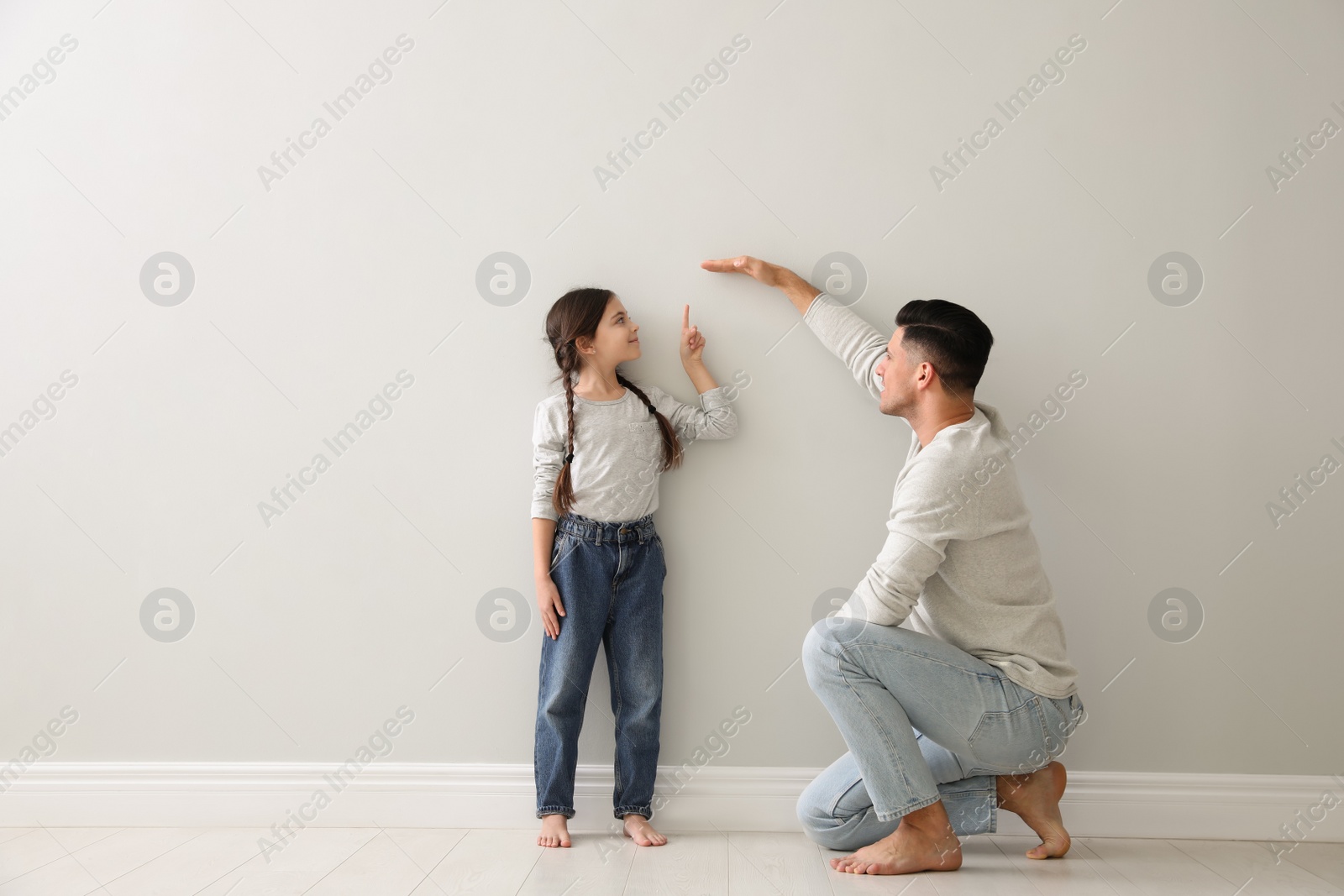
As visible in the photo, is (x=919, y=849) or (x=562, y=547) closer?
(x=919, y=849)

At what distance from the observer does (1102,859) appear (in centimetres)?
177

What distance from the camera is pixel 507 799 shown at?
6.44 ft

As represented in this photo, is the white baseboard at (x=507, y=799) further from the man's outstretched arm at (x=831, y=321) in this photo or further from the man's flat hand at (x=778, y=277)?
the man's flat hand at (x=778, y=277)

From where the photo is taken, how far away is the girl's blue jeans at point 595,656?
1.85 meters

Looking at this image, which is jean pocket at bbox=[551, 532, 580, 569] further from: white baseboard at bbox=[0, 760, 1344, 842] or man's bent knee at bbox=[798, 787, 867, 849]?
man's bent knee at bbox=[798, 787, 867, 849]

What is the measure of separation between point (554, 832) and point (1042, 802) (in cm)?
105

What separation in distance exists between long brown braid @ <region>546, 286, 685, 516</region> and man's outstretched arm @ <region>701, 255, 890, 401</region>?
0.30 meters

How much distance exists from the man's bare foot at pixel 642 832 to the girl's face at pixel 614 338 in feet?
3.39

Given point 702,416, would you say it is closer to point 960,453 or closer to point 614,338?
point 614,338

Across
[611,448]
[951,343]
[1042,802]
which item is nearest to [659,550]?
[611,448]

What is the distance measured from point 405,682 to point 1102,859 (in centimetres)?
161

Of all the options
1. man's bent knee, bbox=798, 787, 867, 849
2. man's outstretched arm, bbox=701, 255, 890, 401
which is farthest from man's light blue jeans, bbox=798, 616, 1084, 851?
man's outstretched arm, bbox=701, 255, 890, 401

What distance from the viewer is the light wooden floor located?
1.60m

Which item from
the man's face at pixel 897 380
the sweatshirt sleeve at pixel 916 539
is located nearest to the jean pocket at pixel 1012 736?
the sweatshirt sleeve at pixel 916 539
